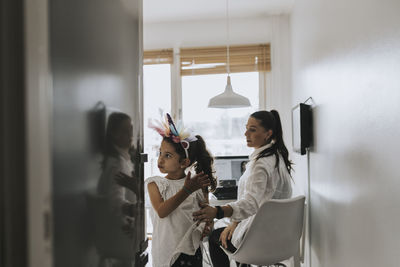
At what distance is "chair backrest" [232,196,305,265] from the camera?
1.75 meters

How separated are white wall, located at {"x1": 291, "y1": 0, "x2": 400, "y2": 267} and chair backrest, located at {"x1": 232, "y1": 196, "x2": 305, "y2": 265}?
0.21m

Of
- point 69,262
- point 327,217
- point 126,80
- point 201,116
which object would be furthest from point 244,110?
point 69,262

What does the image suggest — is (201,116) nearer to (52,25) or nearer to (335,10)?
(335,10)

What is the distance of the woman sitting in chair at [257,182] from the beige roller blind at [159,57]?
2000mm

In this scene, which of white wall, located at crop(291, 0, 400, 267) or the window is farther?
the window

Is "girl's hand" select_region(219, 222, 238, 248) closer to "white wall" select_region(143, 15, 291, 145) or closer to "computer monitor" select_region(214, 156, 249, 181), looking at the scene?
"computer monitor" select_region(214, 156, 249, 181)

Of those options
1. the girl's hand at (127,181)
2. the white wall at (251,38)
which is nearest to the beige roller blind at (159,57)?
the white wall at (251,38)

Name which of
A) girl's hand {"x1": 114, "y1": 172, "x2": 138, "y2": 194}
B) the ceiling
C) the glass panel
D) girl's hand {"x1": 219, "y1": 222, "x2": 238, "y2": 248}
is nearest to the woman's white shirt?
girl's hand {"x1": 114, "y1": 172, "x2": 138, "y2": 194}

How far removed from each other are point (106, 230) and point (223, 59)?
3.34m

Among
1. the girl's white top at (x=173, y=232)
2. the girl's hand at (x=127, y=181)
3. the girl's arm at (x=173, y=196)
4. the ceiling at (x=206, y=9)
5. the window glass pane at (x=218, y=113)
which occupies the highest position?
the ceiling at (x=206, y=9)

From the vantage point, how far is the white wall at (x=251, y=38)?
3.64 meters

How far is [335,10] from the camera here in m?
1.71

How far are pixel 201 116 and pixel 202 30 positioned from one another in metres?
0.99

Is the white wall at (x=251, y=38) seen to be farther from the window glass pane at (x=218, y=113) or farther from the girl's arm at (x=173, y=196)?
the girl's arm at (x=173, y=196)
